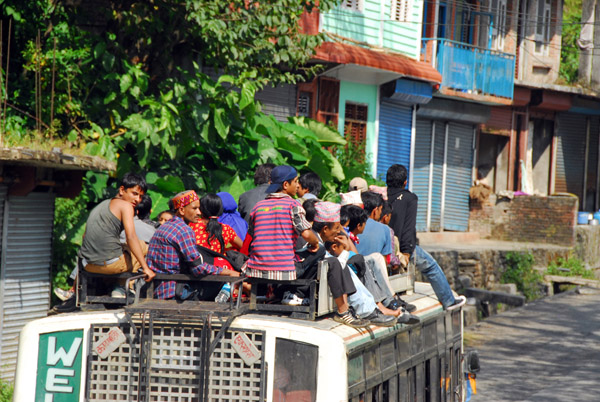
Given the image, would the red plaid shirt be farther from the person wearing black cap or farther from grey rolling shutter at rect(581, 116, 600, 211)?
grey rolling shutter at rect(581, 116, 600, 211)

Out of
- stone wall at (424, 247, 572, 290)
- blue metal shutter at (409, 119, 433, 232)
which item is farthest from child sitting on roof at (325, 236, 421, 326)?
blue metal shutter at (409, 119, 433, 232)

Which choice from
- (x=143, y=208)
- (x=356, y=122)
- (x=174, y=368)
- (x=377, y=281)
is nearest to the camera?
(x=174, y=368)

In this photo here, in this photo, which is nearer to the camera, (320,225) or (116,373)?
(116,373)

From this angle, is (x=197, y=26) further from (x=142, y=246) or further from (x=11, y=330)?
A: (x=142, y=246)

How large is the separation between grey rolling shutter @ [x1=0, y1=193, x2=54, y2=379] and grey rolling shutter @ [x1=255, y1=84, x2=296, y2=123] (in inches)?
267

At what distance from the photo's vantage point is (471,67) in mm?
21625

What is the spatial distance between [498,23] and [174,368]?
2110 centimetres

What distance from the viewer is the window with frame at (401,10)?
19480 mm

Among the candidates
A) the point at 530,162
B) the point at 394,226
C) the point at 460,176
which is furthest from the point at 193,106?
the point at 530,162

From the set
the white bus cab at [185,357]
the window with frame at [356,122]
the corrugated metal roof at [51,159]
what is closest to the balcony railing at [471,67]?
the window with frame at [356,122]

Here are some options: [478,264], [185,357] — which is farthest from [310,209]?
Answer: [478,264]

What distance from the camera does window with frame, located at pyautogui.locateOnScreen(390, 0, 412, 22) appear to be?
19480 mm

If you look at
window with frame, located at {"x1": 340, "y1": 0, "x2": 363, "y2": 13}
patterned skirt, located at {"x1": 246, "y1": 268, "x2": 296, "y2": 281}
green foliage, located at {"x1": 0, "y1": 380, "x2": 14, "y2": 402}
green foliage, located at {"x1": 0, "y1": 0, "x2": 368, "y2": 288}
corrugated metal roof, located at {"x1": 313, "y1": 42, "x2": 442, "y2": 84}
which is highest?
window with frame, located at {"x1": 340, "y1": 0, "x2": 363, "y2": 13}

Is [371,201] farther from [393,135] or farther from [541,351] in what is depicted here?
[393,135]
